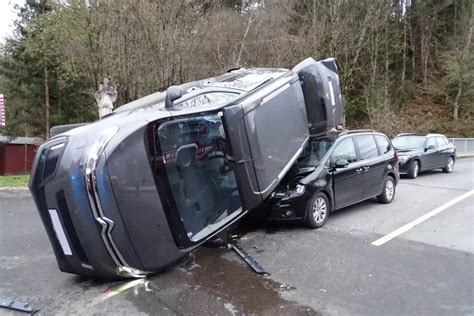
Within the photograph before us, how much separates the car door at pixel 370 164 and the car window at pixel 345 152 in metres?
0.25

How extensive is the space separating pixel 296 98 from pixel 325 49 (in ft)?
47.6

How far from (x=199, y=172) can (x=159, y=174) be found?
2.15 feet

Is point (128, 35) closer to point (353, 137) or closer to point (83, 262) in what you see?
point (353, 137)

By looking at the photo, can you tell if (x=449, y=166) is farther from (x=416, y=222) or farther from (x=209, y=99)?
(x=209, y=99)

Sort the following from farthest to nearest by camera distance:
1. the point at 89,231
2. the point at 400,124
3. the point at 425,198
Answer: the point at 400,124 → the point at 425,198 → the point at 89,231

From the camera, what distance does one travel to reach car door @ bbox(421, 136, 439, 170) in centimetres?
1373

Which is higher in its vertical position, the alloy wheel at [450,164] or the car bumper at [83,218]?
the car bumper at [83,218]

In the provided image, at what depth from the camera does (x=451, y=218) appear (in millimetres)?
7723

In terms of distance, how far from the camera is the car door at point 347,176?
7.14m

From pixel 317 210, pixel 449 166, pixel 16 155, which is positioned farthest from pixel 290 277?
pixel 16 155

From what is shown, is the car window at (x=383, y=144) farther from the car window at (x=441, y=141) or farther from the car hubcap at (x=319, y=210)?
the car window at (x=441, y=141)

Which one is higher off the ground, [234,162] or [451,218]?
[234,162]

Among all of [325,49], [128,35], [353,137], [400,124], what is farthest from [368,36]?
[353,137]

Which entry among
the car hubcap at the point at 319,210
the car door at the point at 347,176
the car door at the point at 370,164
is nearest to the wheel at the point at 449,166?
the car door at the point at 370,164
